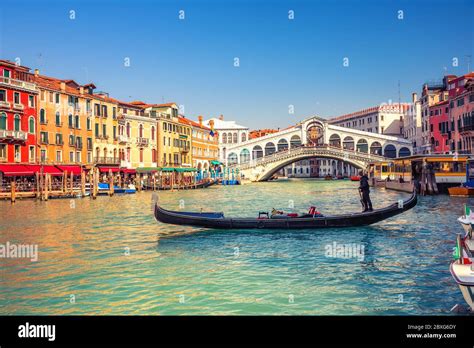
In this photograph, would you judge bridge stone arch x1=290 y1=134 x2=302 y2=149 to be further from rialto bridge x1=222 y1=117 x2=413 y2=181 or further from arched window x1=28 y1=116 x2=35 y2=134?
arched window x1=28 y1=116 x2=35 y2=134

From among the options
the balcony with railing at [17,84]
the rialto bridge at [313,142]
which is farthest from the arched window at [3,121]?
the rialto bridge at [313,142]

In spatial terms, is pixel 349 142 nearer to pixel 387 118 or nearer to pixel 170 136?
pixel 387 118

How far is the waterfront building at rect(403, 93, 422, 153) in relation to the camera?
4772 centimetres

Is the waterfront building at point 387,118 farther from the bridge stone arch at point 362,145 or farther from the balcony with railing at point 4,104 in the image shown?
the balcony with railing at point 4,104

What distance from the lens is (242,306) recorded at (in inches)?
220

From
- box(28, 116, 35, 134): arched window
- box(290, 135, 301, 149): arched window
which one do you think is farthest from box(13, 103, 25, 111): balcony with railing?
box(290, 135, 301, 149): arched window

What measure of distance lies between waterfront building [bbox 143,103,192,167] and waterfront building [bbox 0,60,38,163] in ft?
45.5

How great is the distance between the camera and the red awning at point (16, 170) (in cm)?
2250

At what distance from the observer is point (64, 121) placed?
2755 centimetres

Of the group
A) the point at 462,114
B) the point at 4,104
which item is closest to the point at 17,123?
the point at 4,104

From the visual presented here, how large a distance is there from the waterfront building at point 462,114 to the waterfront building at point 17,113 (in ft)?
89.0
